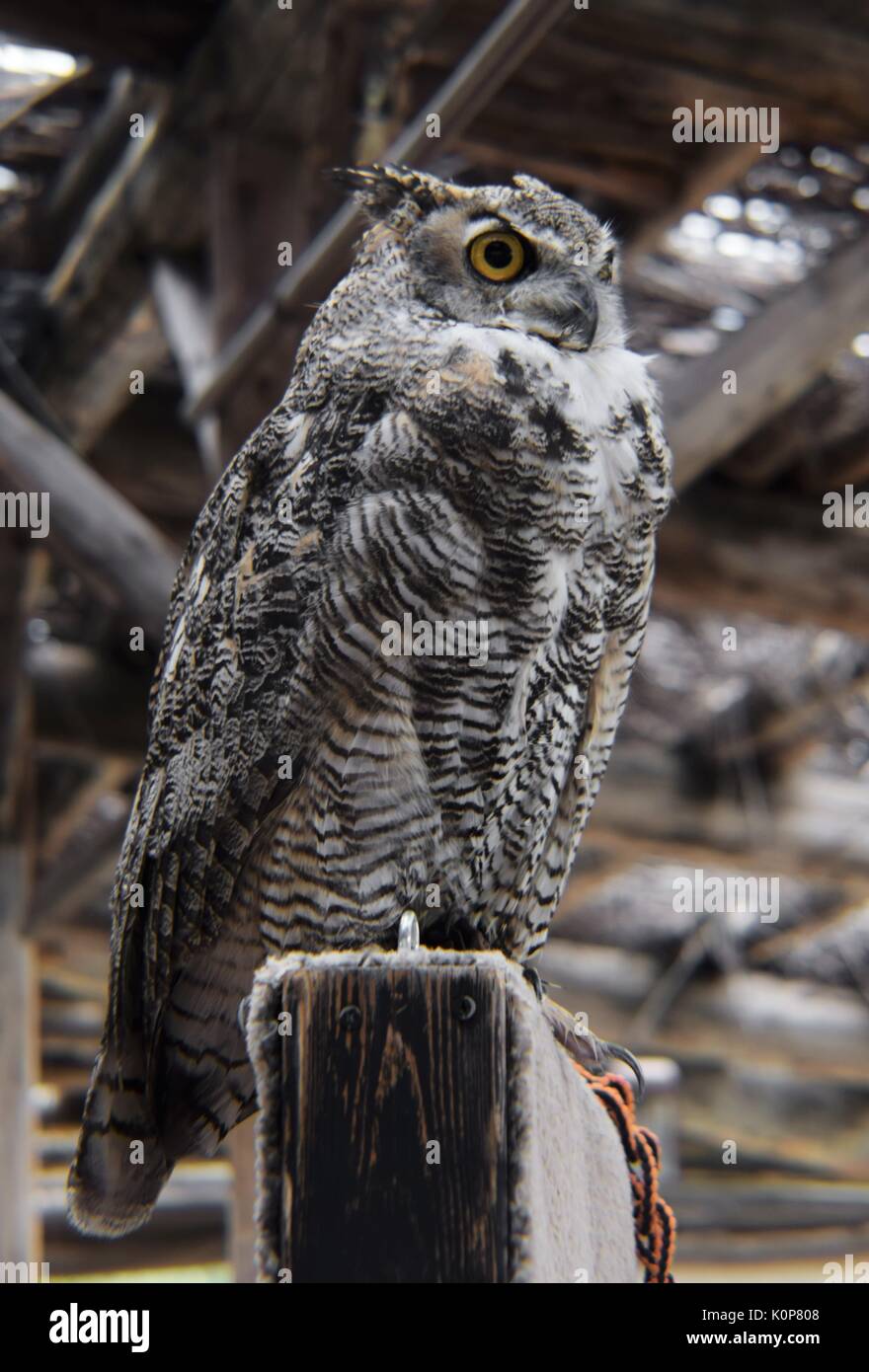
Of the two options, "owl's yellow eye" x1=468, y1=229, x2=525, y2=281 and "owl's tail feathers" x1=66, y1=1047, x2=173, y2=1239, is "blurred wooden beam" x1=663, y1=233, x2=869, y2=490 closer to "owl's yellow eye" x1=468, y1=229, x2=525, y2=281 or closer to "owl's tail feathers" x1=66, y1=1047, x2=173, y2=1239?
"owl's yellow eye" x1=468, y1=229, x2=525, y2=281

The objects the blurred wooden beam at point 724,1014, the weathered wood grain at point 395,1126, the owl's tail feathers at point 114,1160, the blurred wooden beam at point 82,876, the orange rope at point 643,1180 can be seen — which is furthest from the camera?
the blurred wooden beam at point 724,1014

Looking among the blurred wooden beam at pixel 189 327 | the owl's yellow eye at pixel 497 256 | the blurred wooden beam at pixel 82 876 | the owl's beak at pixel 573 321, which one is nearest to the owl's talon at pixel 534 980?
the owl's beak at pixel 573 321

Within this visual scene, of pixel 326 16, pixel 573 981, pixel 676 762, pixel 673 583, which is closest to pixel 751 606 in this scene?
pixel 673 583

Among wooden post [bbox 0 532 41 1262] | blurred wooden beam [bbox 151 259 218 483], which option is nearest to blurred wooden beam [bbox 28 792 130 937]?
wooden post [bbox 0 532 41 1262]

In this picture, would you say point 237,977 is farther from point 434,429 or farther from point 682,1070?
point 682,1070

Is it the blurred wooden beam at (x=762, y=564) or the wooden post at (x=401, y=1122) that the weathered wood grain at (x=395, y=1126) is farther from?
→ the blurred wooden beam at (x=762, y=564)
